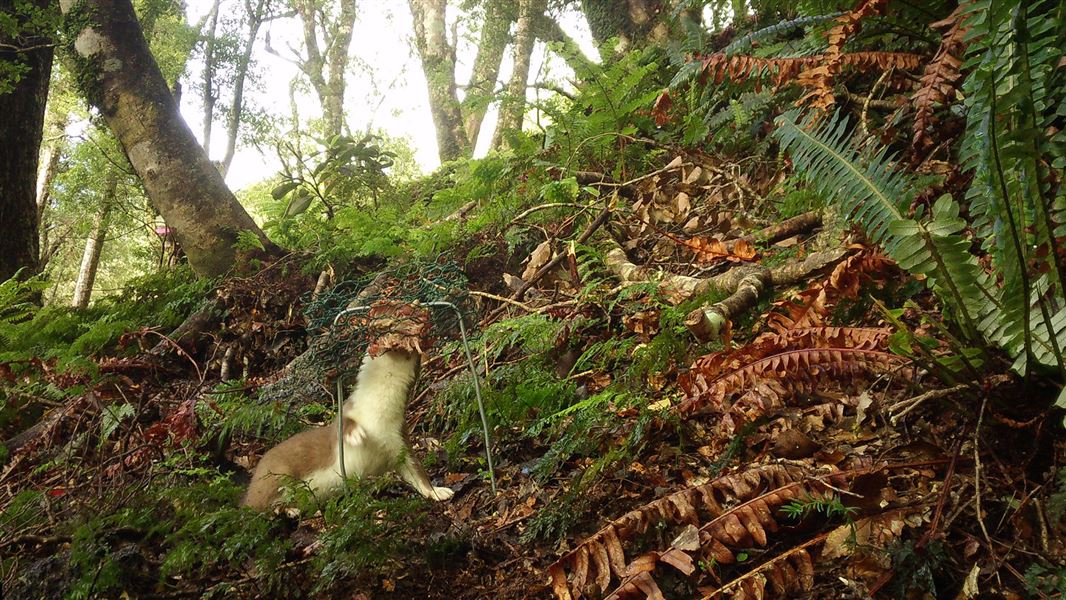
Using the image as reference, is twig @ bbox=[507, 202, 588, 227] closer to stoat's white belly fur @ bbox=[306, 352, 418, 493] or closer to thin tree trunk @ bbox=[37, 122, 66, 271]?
stoat's white belly fur @ bbox=[306, 352, 418, 493]

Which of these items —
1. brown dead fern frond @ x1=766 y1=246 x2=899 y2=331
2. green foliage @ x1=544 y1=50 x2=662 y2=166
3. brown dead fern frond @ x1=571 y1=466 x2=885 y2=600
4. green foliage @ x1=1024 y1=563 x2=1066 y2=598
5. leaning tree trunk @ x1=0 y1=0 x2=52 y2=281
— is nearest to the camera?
green foliage @ x1=1024 y1=563 x2=1066 y2=598

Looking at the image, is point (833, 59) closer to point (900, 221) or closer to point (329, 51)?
point (900, 221)

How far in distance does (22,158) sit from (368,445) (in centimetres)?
575

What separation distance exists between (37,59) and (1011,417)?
7600 mm

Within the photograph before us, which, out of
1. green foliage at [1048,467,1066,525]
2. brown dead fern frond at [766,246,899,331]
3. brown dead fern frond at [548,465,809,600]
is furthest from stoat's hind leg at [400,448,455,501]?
green foliage at [1048,467,1066,525]

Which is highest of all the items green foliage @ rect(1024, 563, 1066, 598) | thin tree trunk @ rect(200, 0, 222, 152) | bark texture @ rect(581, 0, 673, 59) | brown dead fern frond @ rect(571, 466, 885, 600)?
thin tree trunk @ rect(200, 0, 222, 152)

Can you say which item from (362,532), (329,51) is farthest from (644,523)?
(329,51)

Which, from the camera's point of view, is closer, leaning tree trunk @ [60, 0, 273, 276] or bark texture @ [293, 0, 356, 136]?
leaning tree trunk @ [60, 0, 273, 276]

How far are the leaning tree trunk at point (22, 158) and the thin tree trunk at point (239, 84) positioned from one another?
16.3 ft

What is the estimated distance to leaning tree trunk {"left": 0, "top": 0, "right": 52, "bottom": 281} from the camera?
572 centimetres

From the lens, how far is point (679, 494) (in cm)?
192

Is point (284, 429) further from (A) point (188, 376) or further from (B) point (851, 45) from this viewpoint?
(B) point (851, 45)

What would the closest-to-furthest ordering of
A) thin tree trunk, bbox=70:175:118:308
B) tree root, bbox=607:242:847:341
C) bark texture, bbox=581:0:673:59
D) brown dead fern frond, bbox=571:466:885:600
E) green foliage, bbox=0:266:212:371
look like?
brown dead fern frond, bbox=571:466:885:600 < tree root, bbox=607:242:847:341 < green foliage, bbox=0:266:212:371 < bark texture, bbox=581:0:673:59 < thin tree trunk, bbox=70:175:118:308

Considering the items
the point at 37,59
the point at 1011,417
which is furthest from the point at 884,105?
the point at 37,59
